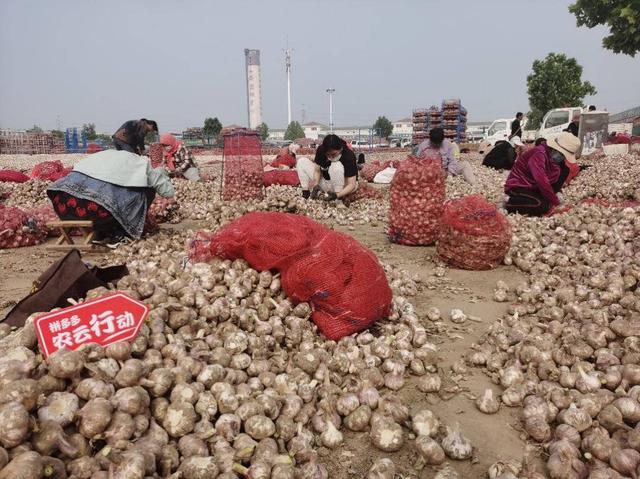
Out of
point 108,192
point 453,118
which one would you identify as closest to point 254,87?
point 453,118

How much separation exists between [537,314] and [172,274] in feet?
9.52

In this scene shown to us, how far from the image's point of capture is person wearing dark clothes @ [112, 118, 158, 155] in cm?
613

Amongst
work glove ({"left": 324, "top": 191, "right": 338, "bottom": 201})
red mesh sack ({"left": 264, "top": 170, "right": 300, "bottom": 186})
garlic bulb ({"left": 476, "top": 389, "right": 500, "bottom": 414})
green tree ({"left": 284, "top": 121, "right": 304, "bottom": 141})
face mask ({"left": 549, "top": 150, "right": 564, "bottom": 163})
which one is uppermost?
green tree ({"left": 284, "top": 121, "right": 304, "bottom": 141})

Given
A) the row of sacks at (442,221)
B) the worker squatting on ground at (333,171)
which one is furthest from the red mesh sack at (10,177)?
the row of sacks at (442,221)

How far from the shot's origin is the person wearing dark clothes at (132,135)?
20.1 ft

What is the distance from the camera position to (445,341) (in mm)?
3453

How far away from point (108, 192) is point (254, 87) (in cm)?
9814

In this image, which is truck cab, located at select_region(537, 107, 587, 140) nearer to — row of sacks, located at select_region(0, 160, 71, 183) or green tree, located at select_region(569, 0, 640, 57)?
green tree, located at select_region(569, 0, 640, 57)

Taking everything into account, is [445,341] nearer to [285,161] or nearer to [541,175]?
[541,175]

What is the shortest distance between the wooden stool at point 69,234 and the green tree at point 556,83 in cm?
3309

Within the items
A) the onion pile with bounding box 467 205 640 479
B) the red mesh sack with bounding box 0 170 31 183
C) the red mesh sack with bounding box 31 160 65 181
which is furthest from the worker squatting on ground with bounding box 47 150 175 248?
the red mesh sack with bounding box 0 170 31 183

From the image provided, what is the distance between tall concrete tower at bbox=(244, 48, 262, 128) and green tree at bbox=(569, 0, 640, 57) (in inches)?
3322

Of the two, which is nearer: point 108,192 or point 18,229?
point 108,192

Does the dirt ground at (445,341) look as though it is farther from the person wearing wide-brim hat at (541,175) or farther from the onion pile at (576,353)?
the person wearing wide-brim hat at (541,175)
